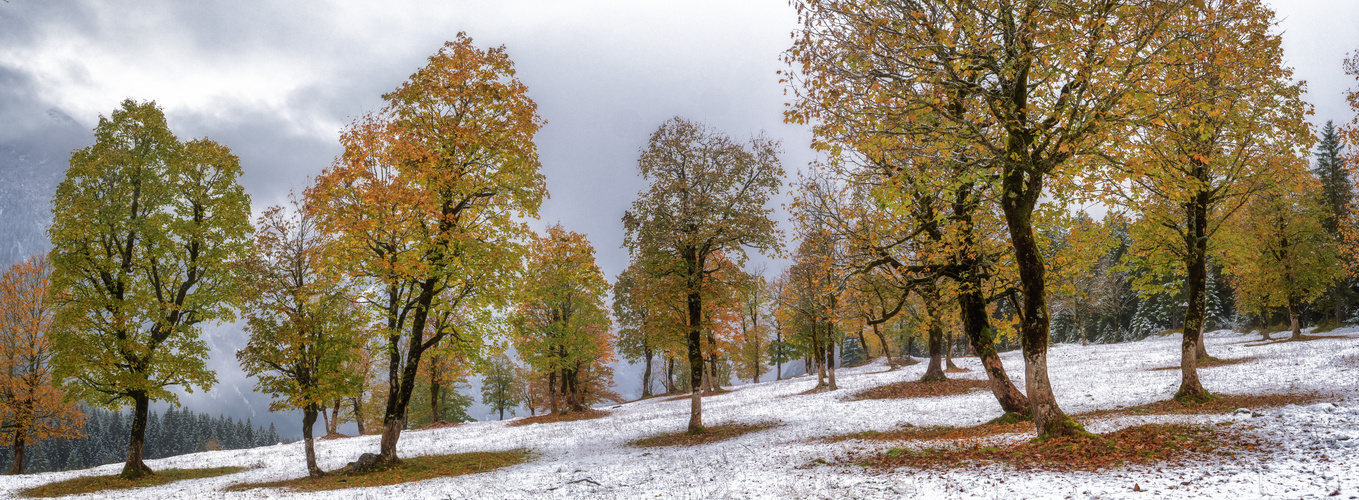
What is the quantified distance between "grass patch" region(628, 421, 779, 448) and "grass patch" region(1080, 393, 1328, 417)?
1066 centimetres

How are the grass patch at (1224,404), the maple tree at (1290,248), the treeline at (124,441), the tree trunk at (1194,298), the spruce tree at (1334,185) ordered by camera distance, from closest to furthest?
the grass patch at (1224,404) → the tree trunk at (1194,298) → the maple tree at (1290,248) → the spruce tree at (1334,185) → the treeline at (124,441)

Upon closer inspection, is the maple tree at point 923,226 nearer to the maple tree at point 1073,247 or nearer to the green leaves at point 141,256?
the maple tree at point 1073,247

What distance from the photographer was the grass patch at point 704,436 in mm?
20542

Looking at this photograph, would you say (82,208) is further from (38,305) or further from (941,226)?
(941,226)

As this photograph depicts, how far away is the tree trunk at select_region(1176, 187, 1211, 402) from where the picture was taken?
56.6 ft

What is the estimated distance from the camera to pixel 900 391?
2903cm

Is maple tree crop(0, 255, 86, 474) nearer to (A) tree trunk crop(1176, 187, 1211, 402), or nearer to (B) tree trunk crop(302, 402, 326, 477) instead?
(B) tree trunk crop(302, 402, 326, 477)

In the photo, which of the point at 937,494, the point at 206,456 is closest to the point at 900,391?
the point at 937,494

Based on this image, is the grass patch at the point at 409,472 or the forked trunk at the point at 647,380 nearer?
the grass patch at the point at 409,472

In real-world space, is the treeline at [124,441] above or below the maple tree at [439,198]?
below

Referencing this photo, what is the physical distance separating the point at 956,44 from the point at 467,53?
15.2 m

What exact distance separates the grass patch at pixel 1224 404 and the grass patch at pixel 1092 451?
4090mm

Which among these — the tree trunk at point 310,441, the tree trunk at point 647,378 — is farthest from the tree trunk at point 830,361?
the tree trunk at point 310,441

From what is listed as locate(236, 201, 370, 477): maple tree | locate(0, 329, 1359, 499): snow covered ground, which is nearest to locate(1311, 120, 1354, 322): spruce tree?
locate(0, 329, 1359, 499): snow covered ground
